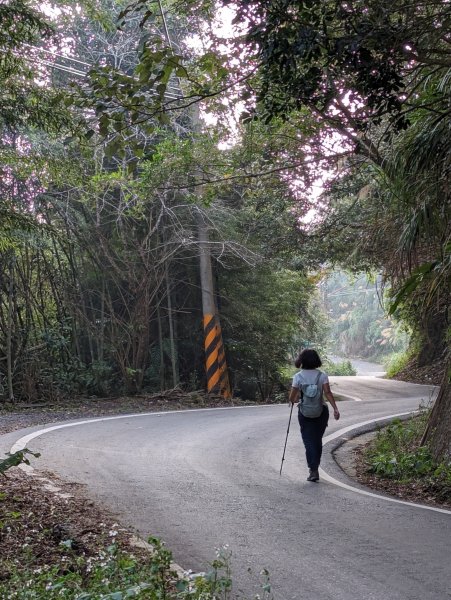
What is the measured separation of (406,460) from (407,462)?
7cm

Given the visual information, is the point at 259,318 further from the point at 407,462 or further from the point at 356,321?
the point at 356,321

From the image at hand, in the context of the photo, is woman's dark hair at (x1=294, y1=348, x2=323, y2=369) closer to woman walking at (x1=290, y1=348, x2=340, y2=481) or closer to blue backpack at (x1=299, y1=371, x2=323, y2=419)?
woman walking at (x1=290, y1=348, x2=340, y2=481)

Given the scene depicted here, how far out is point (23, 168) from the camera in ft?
37.0

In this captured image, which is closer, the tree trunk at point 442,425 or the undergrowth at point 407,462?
the undergrowth at point 407,462

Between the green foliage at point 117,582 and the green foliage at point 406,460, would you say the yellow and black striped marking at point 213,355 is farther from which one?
the green foliage at point 117,582

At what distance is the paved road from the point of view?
536cm

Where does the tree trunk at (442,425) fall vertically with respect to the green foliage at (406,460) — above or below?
above

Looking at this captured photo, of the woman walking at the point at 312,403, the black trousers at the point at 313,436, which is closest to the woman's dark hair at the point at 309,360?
the woman walking at the point at 312,403

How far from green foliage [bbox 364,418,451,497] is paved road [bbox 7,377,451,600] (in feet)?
2.78

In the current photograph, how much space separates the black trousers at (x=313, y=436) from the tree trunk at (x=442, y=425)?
5.35 ft

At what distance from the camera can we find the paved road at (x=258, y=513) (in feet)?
17.6

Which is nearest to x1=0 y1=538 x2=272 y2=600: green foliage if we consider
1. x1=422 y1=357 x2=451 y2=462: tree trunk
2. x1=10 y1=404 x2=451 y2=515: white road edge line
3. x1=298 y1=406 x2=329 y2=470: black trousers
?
x1=10 y1=404 x2=451 y2=515: white road edge line

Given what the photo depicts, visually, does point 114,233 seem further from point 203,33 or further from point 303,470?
point 303,470

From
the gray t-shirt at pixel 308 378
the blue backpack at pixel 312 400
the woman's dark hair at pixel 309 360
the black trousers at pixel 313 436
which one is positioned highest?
the woman's dark hair at pixel 309 360
